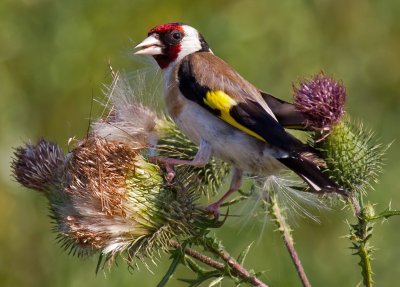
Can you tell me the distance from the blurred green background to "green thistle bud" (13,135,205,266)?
2029mm

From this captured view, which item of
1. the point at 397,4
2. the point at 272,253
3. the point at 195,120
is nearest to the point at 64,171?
the point at 195,120

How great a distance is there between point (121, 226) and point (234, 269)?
0.59 metres

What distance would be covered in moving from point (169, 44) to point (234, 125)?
82cm

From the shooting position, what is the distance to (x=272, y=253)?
7758 millimetres

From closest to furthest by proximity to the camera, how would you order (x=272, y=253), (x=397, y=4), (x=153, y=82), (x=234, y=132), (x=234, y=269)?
(x=234, y=269) → (x=234, y=132) → (x=153, y=82) → (x=272, y=253) → (x=397, y=4)

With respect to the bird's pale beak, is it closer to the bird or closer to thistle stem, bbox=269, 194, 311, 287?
the bird

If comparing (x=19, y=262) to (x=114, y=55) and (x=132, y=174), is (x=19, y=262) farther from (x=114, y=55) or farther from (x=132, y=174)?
(x=132, y=174)

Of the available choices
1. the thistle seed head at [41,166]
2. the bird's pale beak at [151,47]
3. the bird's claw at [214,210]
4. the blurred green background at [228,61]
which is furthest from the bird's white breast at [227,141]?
the blurred green background at [228,61]

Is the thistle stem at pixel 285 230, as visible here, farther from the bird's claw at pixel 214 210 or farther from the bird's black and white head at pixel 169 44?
the bird's black and white head at pixel 169 44

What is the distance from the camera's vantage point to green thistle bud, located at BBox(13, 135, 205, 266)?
205 inches

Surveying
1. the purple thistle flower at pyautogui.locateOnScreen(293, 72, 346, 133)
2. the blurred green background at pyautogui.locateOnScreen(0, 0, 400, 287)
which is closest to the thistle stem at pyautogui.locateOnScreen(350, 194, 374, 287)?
→ the purple thistle flower at pyautogui.locateOnScreen(293, 72, 346, 133)

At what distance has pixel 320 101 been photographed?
5410 mm

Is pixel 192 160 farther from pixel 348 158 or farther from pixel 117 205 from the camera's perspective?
pixel 348 158

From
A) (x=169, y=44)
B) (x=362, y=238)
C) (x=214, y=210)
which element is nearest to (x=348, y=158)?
(x=362, y=238)
